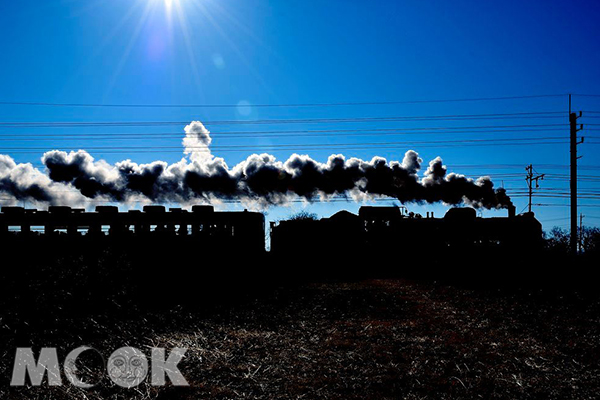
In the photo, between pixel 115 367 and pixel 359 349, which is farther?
pixel 359 349

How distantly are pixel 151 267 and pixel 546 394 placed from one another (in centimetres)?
1588

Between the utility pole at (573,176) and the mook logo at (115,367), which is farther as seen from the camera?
the utility pole at (573,176)

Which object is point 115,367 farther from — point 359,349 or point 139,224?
point 139,224

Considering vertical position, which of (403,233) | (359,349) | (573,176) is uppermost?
(573,176)

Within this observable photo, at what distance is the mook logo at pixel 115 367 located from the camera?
5.42 m

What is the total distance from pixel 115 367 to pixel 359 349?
3678 mm

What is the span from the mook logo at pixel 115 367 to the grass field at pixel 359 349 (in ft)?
0.44

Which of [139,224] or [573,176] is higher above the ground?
[573,176]

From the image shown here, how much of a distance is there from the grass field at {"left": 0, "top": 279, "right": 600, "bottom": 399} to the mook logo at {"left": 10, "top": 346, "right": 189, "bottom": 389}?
13 centimetres

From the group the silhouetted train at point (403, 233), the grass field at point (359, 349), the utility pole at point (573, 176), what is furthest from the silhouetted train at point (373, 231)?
the grass field at point (359, 349)

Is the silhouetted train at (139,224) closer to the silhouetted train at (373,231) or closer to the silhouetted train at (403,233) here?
the silhouetted train at (373,231)

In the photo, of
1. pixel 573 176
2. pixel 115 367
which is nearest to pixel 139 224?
pixel 115 367

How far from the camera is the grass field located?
17.0 feet

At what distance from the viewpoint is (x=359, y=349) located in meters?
7.18
